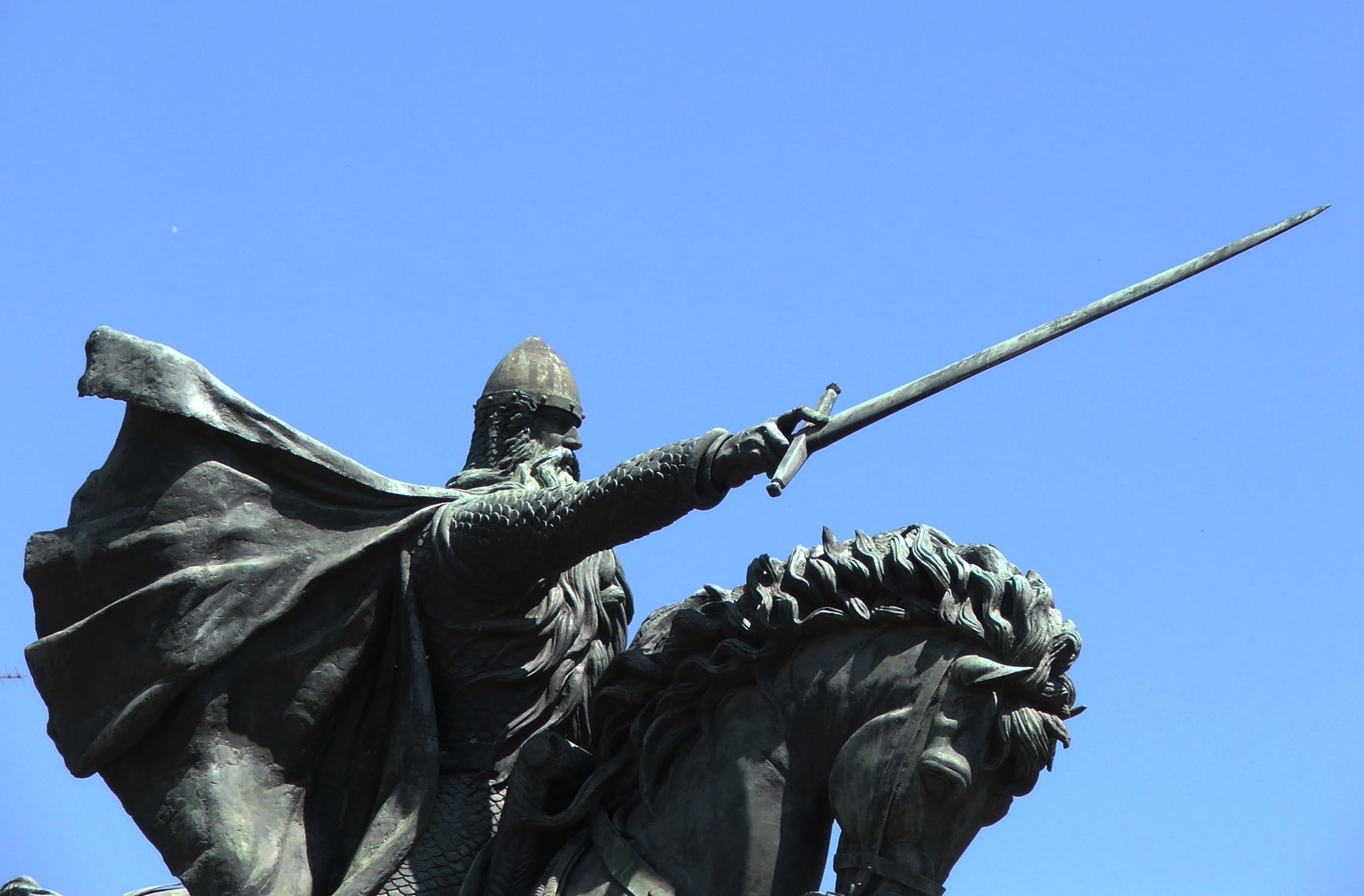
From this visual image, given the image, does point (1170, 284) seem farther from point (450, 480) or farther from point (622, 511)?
point (450, 480)

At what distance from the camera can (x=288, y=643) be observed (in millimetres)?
9961

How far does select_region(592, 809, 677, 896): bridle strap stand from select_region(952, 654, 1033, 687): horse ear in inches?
56.4

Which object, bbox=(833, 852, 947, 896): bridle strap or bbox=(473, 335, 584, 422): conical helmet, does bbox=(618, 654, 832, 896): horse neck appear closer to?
bbox=(833, 852, 947, 896): bridle strap

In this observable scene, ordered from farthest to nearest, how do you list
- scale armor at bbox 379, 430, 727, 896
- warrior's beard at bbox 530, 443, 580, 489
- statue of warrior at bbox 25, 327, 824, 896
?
1. warrior's beard at bbox 530, 443, 580, 489
2. statue of warrior at bbox 25, 327, 824, 896
3. scale armor at bbox 379, 430, 727, 896

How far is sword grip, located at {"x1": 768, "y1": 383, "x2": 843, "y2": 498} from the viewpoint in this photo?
27.9 feet

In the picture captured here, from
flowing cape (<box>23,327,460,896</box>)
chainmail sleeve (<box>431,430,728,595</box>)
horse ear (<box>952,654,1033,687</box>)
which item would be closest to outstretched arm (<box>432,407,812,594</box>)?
chainmail sleeve (<box>431,430,728,595</box>)

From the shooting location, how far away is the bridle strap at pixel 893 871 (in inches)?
336

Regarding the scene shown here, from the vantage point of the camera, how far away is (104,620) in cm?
983

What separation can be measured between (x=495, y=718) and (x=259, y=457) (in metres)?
1.57

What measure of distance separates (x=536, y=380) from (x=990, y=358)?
112 inches

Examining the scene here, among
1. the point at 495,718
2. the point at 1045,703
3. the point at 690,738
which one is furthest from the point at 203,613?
the point at 1045,703

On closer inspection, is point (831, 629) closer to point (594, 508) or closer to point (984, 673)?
point (984, 673)

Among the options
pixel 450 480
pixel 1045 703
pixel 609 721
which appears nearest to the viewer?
pixel 1045 703

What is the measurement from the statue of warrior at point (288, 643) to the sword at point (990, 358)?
1.21 metres
